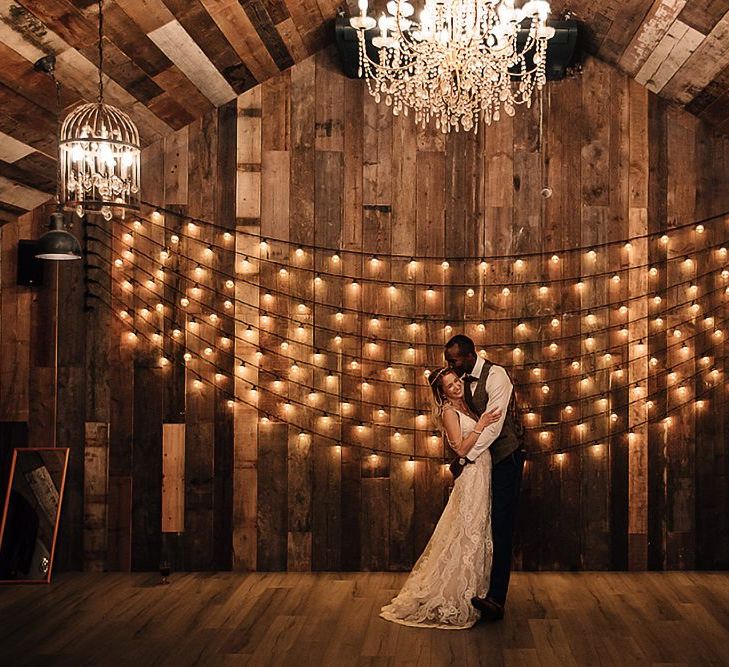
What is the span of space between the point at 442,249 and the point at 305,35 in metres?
1.48

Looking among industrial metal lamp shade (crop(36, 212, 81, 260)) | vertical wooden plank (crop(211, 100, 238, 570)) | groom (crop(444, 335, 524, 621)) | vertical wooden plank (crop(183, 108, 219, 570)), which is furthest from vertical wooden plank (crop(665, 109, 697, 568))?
industrial metal lamp shade (crop(36, 212, 81, 260))

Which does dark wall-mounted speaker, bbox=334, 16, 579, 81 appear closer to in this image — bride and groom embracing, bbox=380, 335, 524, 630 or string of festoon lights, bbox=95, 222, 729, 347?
string of festoon lights, bbox=95, 222, 729, 347

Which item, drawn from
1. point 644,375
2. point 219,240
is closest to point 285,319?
point 219,240

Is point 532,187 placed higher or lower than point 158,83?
lower

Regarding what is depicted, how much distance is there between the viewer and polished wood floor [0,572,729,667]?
3.93 meters

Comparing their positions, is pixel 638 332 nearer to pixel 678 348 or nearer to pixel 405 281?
pixel 678 348

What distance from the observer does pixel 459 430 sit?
4625 mm

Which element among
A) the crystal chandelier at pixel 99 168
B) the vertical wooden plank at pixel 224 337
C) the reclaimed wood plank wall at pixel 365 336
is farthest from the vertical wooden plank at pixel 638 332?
the crystal chandelier at pixel 99 168

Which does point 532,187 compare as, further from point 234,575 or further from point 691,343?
point 234,575

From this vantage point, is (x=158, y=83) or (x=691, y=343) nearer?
(x=158, y=83)

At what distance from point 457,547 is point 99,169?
8.00ft

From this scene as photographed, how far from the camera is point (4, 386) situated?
215 inches

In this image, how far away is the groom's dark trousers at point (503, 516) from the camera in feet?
14.8

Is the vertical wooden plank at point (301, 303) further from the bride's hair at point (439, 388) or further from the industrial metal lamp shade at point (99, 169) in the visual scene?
the industrial metal lamp shade at point (99, 169)
